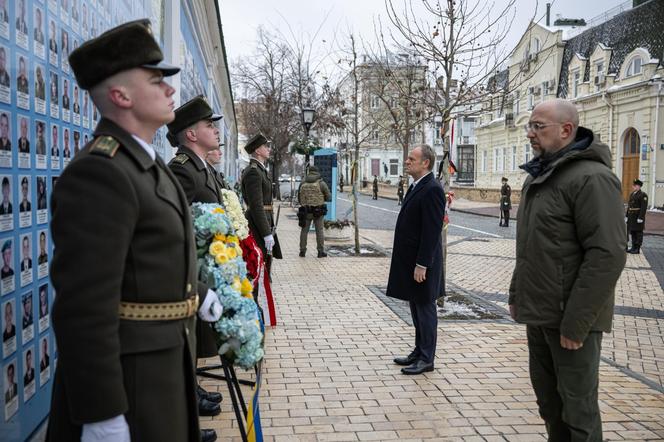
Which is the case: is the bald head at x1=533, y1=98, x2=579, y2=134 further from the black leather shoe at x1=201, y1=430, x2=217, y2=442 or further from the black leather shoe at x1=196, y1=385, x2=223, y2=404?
the black leather shoe at x1=196, y1=385, x2=223, y2=404

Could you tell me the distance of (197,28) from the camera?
33.7 feet

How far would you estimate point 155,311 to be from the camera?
2.09m

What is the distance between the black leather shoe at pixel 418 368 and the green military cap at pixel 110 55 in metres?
4.01

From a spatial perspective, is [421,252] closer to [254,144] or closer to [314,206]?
[254,144]

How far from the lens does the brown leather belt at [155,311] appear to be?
2.04 m

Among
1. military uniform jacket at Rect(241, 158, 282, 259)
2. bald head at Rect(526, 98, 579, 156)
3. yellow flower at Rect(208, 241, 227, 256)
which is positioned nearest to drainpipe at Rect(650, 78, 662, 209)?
military uniform jacket at Rect(241, 158, 282, 259)

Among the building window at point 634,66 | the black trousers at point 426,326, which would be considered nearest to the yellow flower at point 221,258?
the black trousers at point 426,326

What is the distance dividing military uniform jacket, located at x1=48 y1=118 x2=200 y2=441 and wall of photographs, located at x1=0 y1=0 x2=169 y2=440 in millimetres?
791

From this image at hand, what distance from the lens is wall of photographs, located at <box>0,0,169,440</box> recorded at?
102 inches

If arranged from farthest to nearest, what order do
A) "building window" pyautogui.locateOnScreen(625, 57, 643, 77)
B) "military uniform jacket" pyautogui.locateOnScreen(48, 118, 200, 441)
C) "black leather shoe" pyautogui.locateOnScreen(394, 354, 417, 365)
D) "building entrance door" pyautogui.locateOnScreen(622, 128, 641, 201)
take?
1. "building window" pyautogui.locateOnScreen(625, 57, 643, 77)
2. "building entrance door" pyautogui.locateOnScreen(622, 128, 641, 201)
3. "black leather shoe" pyautogui.locateOnScreen(394, 354, 417, 365)
4. "military uniform jacket" pyautogui.locateOnScreen(48, 118, 200, 441)

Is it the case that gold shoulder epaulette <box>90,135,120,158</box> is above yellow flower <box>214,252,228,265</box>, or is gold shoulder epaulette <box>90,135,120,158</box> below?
above

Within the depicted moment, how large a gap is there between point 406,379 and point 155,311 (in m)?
3.54

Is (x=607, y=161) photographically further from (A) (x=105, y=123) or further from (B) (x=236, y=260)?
(A) (x=105, y=123)

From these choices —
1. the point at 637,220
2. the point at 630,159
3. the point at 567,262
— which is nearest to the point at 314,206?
the point at 637,220
